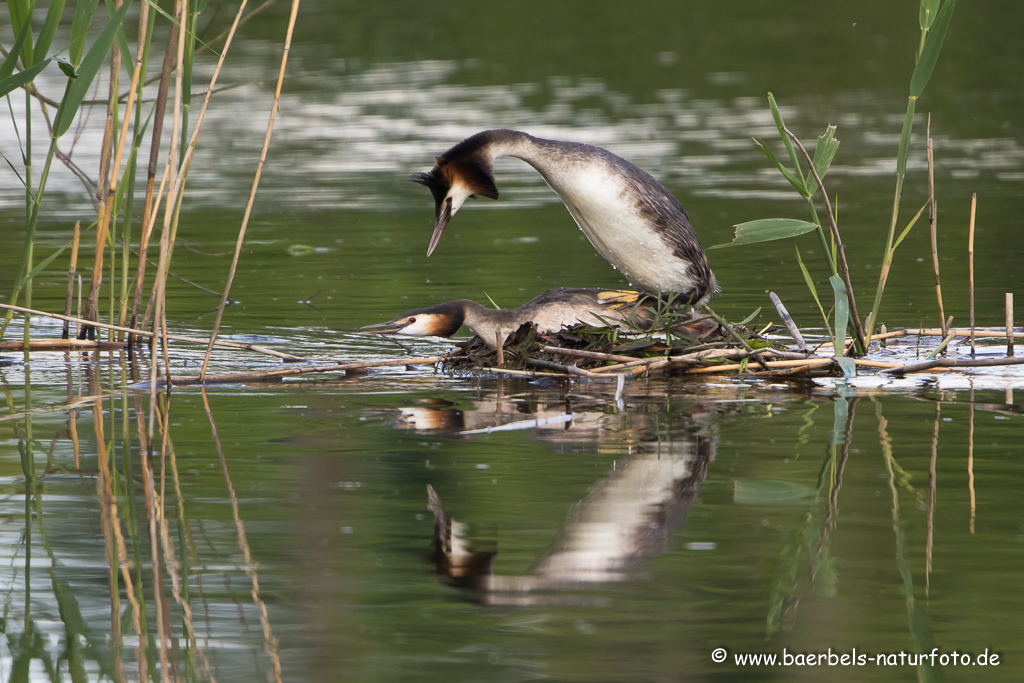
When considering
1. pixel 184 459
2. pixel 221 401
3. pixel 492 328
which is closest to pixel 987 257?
pixel 492 328

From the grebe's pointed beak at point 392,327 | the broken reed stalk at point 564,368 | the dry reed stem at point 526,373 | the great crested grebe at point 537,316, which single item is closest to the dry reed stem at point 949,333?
the great crested grebe at point 537,316

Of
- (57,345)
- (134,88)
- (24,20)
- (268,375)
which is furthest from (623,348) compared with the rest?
(24,20)

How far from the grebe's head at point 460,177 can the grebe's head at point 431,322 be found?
0.97 feet

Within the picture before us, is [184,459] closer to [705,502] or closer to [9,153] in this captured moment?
[705,502]

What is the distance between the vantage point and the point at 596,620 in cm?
351

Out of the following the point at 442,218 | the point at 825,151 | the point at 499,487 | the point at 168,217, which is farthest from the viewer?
the point at 442,218

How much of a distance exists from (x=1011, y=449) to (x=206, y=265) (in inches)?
256

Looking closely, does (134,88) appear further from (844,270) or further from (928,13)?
(928,13)

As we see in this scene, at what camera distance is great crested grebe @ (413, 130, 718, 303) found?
6.66 m

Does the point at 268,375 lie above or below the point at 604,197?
below

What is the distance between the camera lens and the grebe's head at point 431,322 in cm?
680

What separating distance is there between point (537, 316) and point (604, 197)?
0.64 meters

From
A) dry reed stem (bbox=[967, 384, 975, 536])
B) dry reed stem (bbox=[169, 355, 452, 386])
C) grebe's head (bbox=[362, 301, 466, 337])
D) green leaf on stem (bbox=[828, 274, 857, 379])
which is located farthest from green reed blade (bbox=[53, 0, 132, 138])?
dry reed stem (bbox=[967, 384, 975, 536])

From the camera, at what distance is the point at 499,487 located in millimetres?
4719
